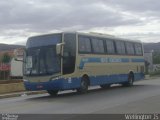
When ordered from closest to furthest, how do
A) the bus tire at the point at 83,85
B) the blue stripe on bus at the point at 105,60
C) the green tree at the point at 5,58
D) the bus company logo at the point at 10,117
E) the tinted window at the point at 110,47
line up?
the bus company logo at the point at 10,117 → the bus tire at the point at 83,85 → the blue stripe on bus at the point at 105,60 → the tinted window at the point at 110,47 → the green tree at the point at 5,58

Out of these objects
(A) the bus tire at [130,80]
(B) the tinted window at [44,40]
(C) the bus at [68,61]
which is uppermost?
(B) the tinted window at [44,40]

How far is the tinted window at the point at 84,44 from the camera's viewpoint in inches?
949

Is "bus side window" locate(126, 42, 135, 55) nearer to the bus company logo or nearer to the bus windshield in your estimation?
the bus windshield

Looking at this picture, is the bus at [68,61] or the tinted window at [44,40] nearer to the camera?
the bus at [68,61]

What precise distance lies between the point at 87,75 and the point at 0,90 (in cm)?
782

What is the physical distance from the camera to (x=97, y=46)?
1032 inches

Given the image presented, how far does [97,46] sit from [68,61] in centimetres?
359

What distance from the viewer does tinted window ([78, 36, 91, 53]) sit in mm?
24100

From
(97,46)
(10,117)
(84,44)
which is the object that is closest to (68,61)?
(84,44)

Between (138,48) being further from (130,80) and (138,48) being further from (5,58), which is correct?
(5,58)

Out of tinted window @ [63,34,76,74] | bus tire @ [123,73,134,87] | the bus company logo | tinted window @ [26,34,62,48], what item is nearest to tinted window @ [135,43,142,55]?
bus tire @ [123,73,134,87]

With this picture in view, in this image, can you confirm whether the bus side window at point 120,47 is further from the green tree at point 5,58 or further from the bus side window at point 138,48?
the green tree at point 5,58

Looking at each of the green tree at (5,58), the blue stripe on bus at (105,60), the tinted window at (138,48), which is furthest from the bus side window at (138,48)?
the green tree at (5,58)

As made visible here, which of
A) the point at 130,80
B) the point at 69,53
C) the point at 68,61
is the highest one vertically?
the point at 69,53
